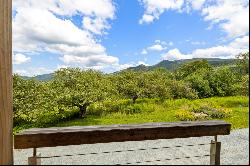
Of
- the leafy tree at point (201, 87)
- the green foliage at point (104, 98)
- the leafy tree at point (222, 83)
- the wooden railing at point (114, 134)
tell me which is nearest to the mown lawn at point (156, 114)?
the green foliage at point (104, 98)

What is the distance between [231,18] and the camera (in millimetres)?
1413

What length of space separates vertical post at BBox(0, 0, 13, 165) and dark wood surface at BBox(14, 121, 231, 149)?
8cm

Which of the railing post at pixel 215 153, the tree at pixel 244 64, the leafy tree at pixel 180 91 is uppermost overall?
the tree at pixel 244 64

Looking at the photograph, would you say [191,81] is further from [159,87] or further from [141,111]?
[141,111]

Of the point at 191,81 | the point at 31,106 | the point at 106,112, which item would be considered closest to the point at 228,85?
the point at 191,81

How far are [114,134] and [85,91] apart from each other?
32.8 feet

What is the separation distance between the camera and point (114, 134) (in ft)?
4.23

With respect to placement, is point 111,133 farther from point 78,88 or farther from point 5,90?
point 78,88

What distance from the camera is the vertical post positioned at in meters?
1.24

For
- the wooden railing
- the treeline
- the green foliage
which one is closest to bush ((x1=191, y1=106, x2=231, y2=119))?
the green foliage

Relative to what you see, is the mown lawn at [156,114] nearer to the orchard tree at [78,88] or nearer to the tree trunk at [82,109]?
the tree trunk at [82,109]

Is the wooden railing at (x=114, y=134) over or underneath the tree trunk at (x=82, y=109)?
over

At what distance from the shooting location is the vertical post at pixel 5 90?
124 cm

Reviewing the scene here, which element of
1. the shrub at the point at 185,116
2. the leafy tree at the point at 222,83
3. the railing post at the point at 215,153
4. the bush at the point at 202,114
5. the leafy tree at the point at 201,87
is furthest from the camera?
the leafy tree at the point at 222,83
